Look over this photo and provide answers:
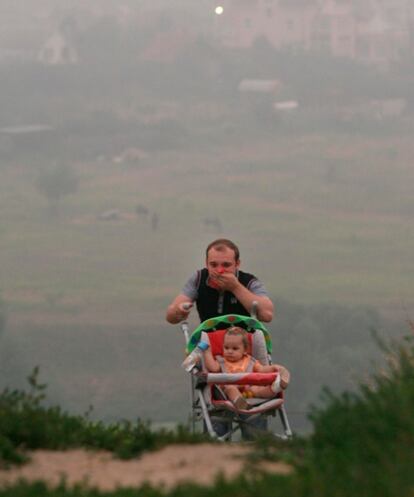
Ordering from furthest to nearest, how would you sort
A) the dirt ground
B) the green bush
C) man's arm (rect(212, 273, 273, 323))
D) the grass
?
man's arm (rect(212, 273, 273, 323)) → the green bush → the dirt ground → the grass

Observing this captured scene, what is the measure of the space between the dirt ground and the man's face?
2427mm

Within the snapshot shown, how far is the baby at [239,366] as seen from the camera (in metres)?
10.9

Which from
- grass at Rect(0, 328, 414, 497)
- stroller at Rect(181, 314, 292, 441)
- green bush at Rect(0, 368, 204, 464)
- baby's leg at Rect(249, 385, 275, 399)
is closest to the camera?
grass at Rect(0, 328, 414, 497)

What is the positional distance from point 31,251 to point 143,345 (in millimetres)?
33178

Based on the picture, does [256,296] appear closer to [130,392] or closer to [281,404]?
[281,404]

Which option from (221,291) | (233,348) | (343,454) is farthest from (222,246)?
(343,454)

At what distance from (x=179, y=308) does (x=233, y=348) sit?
52 cm

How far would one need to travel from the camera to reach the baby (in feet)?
35.9

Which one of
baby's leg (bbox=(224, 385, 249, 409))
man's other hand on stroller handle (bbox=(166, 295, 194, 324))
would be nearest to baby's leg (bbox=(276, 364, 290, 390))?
baby's leg (bbox=(224, 385, 249, 409))

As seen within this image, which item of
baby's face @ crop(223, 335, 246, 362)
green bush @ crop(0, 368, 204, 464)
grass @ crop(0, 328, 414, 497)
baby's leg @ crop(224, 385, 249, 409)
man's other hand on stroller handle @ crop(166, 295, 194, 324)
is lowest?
grass @ crop(0, 328, 414, 497)

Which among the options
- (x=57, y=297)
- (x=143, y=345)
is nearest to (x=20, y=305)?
(x=57, y=297)

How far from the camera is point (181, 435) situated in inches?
356

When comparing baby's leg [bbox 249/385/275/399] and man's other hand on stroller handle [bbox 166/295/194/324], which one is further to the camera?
man's other hand on stroller handle [bbox 166/295/194/324]

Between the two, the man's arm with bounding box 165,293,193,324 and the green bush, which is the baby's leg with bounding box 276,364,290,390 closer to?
the man's arm with bounding box 165,293,193,324
